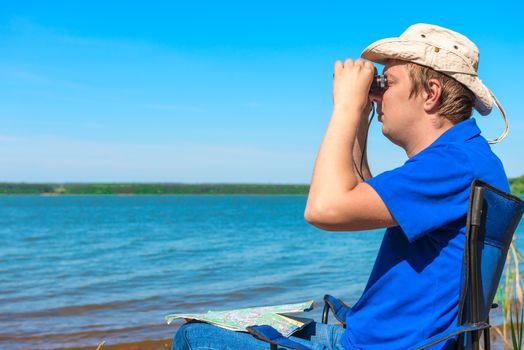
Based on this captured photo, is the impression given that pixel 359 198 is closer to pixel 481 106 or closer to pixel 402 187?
pixel 402 187

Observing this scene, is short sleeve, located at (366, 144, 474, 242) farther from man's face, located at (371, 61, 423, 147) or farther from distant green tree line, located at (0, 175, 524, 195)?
distant green tree line, located at (0, 175, 524, 195)

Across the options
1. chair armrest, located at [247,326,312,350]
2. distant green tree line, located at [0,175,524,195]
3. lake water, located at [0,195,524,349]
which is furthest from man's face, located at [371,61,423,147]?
distant green tree line, located at [0,175,524,195]

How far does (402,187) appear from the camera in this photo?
1.61 m

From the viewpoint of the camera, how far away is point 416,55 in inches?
71.3

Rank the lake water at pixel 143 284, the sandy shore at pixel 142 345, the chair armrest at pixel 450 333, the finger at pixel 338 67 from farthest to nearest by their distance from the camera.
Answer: the lake water at pixel 143 284
the sandy shore at pixel 142 345
the finger at pixel 338 67
the chair armrest at pixel 450 333

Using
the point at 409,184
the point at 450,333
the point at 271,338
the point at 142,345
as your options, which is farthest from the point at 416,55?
the point at 142,345

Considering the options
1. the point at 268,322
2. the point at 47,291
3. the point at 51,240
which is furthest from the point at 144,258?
the point at 268,322

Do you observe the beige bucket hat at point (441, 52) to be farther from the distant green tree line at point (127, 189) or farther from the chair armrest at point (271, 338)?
the distant green tree line at point (127, 189)

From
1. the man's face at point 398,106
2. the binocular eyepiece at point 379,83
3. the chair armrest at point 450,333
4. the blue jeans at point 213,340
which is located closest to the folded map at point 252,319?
the blue jeans at point 213,340

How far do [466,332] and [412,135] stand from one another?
586 mm

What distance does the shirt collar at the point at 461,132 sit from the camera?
1.76 metres

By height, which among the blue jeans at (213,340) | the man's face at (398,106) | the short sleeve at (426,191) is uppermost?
the man's face at (398,106)

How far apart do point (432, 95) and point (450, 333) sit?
686 mm

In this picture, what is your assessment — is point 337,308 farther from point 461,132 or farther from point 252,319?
point 461,132
